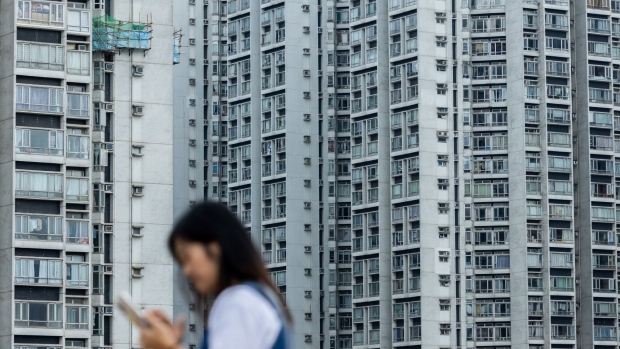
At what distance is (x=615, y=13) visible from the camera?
12444 cm

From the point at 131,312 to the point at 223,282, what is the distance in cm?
44

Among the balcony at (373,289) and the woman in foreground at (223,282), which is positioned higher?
the woman in foreground at (223,282)

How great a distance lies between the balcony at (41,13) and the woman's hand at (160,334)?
81380mm

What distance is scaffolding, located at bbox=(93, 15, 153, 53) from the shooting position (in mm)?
88375

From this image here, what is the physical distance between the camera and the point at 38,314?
82.6 metres

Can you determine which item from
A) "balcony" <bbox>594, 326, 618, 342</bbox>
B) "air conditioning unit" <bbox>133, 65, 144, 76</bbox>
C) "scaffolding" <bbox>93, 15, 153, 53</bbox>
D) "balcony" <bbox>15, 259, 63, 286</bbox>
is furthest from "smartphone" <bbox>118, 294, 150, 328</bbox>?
"balcony" <bbox>594, 326, 618, 342</bbox>

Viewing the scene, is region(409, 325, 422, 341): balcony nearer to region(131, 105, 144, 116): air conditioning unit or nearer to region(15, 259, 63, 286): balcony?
region(131, 105, 144, 116): air conditioning unit

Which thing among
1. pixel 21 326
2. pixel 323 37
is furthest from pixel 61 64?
pixel 323 37

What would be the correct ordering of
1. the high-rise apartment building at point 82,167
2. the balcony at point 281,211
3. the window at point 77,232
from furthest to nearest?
the balcony at point 281,211, the window at point 77,232, the high-rise apartment building at point 82,167

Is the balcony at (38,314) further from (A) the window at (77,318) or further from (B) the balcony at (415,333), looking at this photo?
(B) the balcony at (415,333)

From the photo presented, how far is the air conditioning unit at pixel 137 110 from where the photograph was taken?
88875mm

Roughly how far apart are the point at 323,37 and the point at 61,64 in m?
45.8

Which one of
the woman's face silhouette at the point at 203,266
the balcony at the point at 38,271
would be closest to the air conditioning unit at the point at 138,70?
the balcony at the point at 38,271

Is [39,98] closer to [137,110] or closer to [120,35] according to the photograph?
[137,110]
